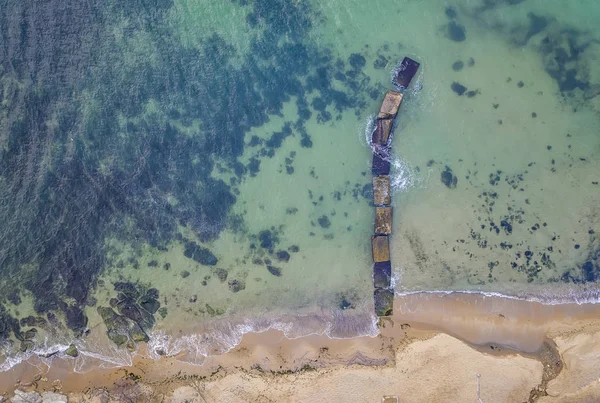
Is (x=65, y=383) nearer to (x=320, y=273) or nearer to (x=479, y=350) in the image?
(x=320, y=273)

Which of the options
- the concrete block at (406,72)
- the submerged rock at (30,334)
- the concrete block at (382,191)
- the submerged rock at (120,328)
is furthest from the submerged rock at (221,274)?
the concrete block at (406,72)

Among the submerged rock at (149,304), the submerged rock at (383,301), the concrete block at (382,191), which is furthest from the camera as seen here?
the submerged rock at (149,304)

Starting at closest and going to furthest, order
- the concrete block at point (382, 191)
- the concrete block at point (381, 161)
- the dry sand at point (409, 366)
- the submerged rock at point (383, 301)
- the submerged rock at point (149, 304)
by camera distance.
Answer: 1. the dry sand at point (409, 366)
2. the submerged rock at point (383, 301)
3. the concrete block at point (382, 191)
4. the concrete block at point (381, 161)
5. the submerged rock at point (149, 304)

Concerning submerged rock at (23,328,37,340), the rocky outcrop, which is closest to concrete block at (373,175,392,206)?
the rocky outcrop

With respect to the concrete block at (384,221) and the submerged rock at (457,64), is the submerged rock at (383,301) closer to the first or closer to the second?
the concrete block at (384,221)

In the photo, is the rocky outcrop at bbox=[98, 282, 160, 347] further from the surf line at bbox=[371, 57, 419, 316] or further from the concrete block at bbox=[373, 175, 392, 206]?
the concrete block at bbox=[373, 175, 392, 206]

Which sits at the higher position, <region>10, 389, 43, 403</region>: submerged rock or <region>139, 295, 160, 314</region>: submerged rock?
<region>139, 295, 160, 314</region>: submerged rock
